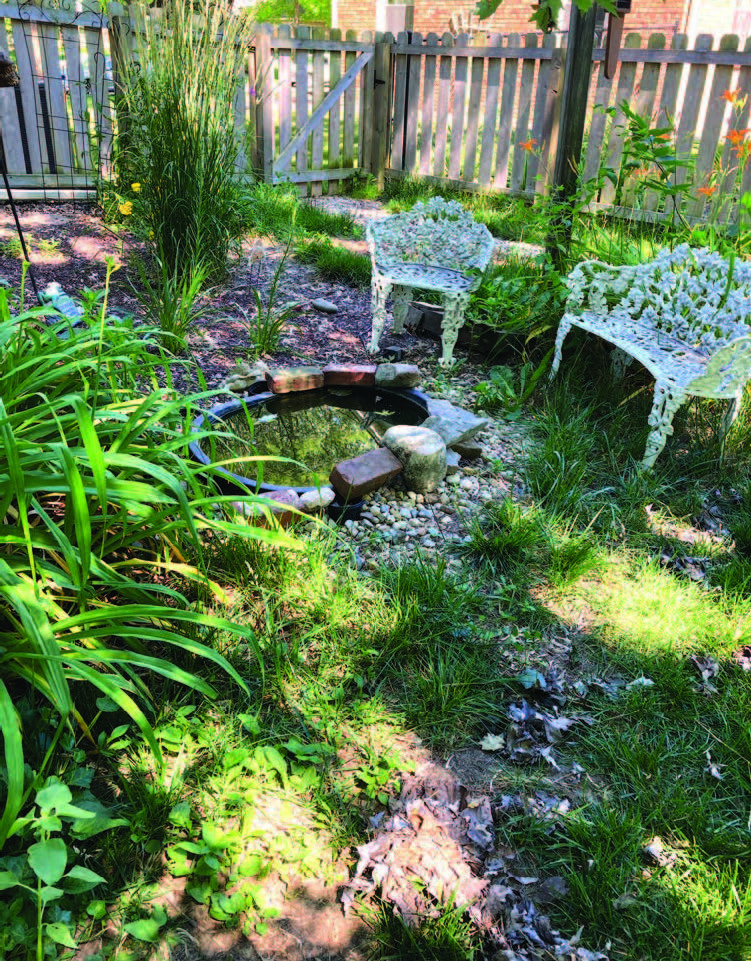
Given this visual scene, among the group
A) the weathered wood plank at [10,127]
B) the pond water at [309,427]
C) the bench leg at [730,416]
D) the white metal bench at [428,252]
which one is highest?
the weathered wood plank at [10,127]

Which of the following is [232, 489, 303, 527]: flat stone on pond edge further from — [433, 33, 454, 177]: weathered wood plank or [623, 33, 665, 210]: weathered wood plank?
[433, 33, 454, 177]: weathered wood plank

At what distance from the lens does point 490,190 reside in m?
6.89

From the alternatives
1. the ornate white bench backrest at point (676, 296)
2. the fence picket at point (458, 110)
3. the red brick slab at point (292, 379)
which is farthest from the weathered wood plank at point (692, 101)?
the red brick slab at point (292, 379)

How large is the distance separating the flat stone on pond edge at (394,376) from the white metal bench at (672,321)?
0.67m

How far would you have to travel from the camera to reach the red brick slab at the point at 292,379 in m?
3.36

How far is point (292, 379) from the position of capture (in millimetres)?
3359

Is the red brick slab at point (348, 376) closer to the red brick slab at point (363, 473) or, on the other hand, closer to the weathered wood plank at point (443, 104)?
the red brick slab at point (363, 473)

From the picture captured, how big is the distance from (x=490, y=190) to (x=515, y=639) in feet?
Result: 18.7

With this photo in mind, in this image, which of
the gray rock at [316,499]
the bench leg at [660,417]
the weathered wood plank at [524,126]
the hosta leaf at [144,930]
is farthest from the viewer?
the weathered wood plank at [524,126]

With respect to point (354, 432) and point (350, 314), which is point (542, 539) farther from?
point (350, 314)

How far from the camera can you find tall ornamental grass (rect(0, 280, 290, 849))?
56.9 inches

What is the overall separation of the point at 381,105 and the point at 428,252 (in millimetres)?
4211

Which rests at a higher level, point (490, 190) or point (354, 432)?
point (490, 190)

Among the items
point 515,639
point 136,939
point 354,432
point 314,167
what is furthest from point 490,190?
point 136,939
